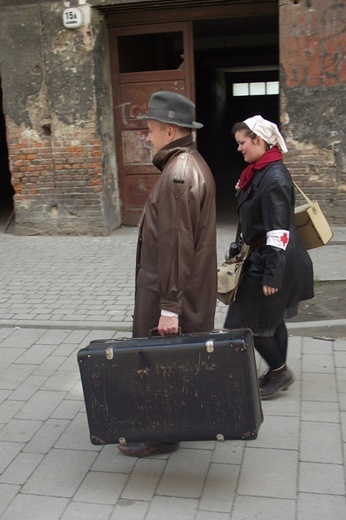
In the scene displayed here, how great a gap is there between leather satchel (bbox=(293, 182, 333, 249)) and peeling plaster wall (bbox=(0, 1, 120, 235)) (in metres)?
4.99

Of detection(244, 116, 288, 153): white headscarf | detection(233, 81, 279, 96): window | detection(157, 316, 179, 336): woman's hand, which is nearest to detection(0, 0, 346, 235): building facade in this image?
detection(244, 116, 288, 153): white headscarf

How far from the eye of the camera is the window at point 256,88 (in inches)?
837

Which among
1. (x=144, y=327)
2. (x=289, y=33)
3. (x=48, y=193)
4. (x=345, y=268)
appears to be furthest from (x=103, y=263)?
(x=144, y=327)

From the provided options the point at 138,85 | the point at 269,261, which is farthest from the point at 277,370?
the point at 138,85

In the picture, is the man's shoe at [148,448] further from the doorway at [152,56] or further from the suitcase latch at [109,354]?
the doorway at [152,56]

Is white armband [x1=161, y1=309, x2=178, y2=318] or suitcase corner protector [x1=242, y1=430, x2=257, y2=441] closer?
suitcase corner protector [x1=242, y1=430, x2=257, y2=441]

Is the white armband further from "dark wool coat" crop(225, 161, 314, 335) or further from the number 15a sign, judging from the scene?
the number 15a sign

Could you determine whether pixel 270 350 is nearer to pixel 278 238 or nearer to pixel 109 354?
pixel 278 238

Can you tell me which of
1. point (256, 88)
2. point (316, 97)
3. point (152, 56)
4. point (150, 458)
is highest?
point (152, 56)

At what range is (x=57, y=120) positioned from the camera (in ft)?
27.9

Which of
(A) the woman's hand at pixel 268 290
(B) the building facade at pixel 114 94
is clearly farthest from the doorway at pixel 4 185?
(A) the woman's hand at pixel 268 290

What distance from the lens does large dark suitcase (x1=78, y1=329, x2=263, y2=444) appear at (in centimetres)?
285

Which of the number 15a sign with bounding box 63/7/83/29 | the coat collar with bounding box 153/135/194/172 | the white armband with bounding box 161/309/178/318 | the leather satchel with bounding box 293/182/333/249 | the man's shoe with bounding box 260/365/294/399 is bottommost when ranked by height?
the man's shoe with bounding box 260/365/294/399

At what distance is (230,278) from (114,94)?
575cm
